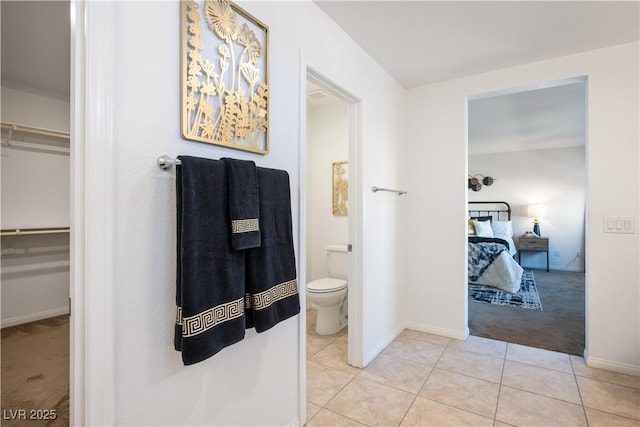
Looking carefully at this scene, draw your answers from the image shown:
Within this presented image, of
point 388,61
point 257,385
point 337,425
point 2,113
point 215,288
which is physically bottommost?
point 337,425

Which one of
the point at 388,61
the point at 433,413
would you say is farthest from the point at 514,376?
the point at 388,61

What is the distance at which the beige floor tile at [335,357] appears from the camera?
7.48ft

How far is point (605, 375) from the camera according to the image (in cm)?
218

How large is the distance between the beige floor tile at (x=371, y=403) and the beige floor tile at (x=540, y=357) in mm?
1102

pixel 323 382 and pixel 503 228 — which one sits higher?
pixel 503 228

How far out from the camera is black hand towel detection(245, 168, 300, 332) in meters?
1.28

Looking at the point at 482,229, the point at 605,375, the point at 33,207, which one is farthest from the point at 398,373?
the point at 482,229

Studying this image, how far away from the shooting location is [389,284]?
2.75 meters

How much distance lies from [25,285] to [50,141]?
1.48 m

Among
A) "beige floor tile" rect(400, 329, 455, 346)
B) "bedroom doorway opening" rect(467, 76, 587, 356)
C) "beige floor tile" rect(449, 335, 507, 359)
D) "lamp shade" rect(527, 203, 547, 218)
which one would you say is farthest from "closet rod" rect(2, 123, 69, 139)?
"lamp shade" rect(527, 203, 547, 218)

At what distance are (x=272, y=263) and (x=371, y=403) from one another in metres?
1.16

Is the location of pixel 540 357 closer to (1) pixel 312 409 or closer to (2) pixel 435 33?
(1) pixel 312 409

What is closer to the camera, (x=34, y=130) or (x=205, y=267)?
(x=205, y=267)

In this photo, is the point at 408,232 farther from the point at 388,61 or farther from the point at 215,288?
the point at 215,288
